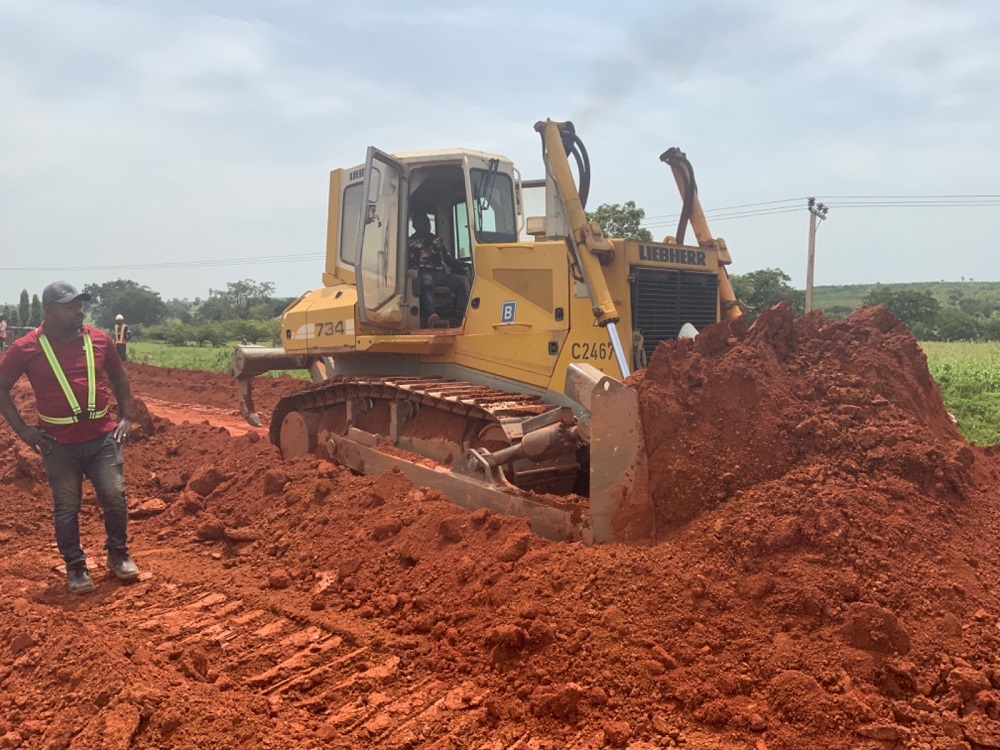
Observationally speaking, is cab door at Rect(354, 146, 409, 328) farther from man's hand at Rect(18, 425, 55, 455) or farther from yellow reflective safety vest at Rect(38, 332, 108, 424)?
man's hand at Rect(18, 425, 55, 455)

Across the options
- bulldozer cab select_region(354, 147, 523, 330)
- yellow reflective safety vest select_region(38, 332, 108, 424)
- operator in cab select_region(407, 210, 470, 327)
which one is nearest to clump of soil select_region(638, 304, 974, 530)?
bulldozer cab select_region(354, 147, 523, 330)

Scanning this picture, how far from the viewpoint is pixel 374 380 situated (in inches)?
254

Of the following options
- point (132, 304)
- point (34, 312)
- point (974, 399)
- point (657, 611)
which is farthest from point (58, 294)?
point (132, 304)

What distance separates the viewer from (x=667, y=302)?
6.00 meters

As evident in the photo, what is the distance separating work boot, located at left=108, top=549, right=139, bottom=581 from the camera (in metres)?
5.11

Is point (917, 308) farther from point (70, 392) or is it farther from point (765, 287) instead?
point (70, 392)

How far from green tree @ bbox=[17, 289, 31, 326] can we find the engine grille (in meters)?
51.2

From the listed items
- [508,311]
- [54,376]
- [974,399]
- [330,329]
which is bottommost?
[974,399]

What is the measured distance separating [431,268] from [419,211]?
1.74 feet

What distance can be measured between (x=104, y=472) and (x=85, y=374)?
2.15 ft

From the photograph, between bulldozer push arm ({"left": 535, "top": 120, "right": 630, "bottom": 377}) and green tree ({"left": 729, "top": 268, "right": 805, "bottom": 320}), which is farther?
green tree ({"left": 729, "top": 268, "right": 805, "bottom": 320})

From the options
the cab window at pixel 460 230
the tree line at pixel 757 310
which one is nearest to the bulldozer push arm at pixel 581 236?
the cab window at pixel 460 230

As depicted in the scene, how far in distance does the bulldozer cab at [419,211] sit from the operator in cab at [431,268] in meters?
0.03

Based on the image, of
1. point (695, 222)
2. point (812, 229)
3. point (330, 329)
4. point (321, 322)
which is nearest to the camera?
point (695, 222)
